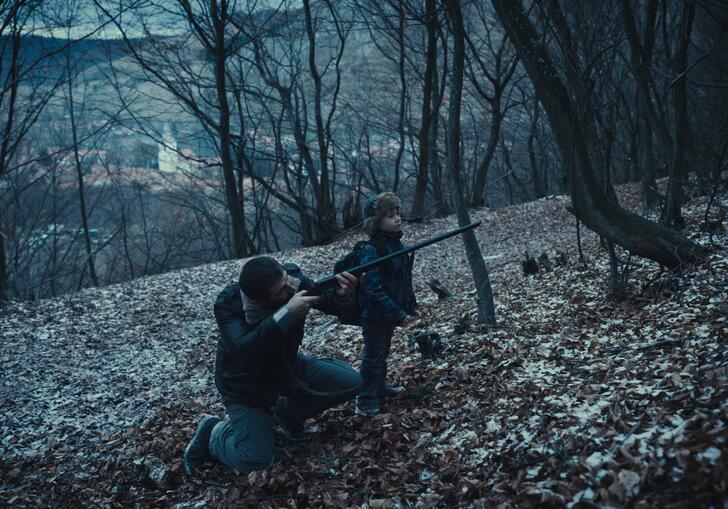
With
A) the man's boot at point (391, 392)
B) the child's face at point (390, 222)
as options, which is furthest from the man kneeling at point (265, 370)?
the child's face at point (390, 222)

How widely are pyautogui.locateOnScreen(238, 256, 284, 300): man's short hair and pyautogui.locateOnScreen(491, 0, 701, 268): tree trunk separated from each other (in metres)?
3.61

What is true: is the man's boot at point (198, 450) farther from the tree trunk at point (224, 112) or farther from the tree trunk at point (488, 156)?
the tree trunk at point (488, 156)

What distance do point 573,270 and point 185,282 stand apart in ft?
24.7

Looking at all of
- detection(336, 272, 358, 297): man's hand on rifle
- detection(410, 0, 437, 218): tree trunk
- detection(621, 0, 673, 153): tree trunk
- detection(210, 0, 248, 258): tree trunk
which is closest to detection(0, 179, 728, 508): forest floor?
detection(336, 272, 358, 297): man's hand on rifle

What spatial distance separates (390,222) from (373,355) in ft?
3.41

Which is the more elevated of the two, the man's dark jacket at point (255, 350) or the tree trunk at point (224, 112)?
the tree trunk at point (224, 112)

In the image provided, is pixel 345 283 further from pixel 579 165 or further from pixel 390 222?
pixel 579 165

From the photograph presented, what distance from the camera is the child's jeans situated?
14.0 ft

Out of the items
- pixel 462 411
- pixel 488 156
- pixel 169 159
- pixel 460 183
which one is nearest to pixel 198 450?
pixel 462 411

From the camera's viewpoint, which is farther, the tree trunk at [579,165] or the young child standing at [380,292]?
the tree trunk at [579,165]

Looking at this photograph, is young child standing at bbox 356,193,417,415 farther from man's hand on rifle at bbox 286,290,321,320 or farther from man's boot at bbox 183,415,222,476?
man's boot at bbox 183,415,222,476

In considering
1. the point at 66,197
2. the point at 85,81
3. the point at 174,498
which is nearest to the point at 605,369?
the point at 174,498

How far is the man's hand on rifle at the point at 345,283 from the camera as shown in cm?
382

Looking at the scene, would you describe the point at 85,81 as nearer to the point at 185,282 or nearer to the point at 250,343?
the point at 185,282
